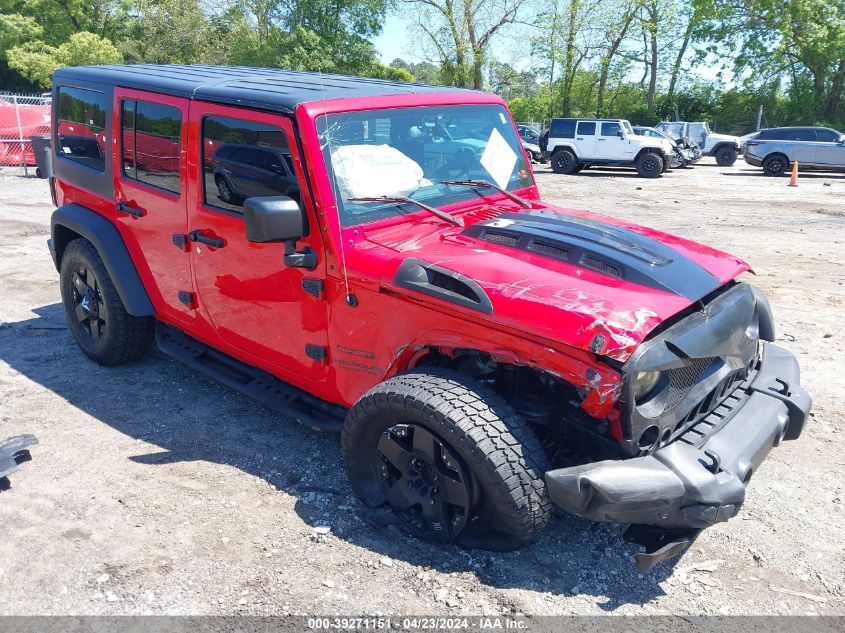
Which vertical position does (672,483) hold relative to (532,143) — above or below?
below

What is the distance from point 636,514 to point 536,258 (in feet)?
3.94

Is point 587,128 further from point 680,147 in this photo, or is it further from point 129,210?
point 129,210

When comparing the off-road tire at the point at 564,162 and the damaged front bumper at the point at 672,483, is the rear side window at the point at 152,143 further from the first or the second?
the off-road tire at the point at 564,162

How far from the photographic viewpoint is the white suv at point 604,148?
2103 cm

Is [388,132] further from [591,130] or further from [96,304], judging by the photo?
[591,130]

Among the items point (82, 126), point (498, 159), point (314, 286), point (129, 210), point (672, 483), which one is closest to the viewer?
point (672, 483)

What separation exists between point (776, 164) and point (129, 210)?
21368 mm

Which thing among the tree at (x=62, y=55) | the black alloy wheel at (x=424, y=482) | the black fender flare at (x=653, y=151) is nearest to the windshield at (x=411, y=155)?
the black alloy wheel at (x=424, y=482)

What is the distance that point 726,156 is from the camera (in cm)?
2489

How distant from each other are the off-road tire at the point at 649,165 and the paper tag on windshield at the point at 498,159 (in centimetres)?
1796

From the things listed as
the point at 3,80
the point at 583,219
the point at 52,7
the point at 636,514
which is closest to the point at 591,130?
the point at 583,219

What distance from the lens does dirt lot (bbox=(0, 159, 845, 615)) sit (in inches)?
114

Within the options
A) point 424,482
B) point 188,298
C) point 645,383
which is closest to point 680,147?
point 188,298

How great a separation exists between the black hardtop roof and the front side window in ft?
0.42
